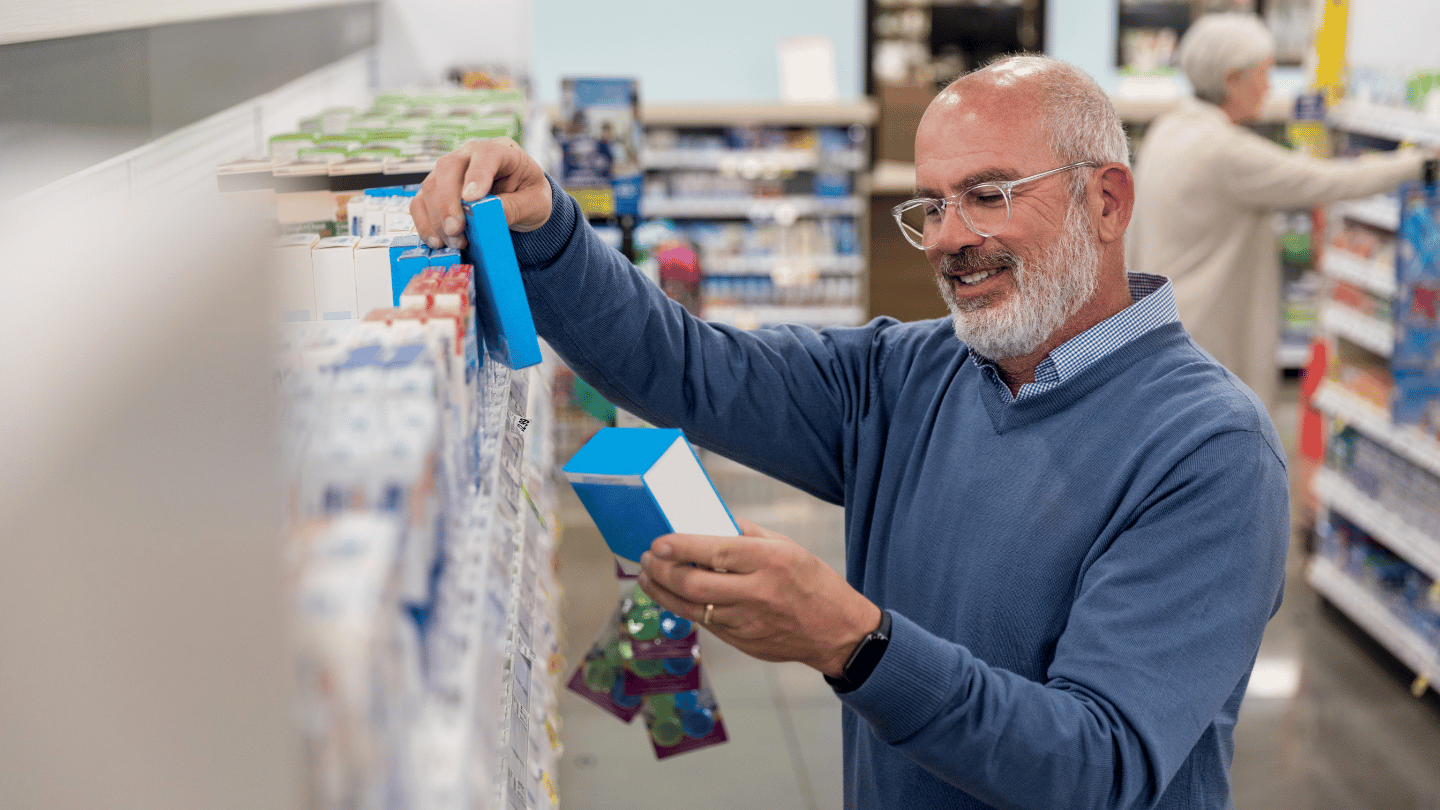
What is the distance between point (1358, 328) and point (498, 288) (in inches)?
168

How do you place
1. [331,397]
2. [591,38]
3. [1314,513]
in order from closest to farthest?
[331,397] → [1314,513] → [591,38]

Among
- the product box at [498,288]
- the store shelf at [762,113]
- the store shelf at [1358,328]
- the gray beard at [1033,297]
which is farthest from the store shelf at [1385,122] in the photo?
the product box at [498,288]

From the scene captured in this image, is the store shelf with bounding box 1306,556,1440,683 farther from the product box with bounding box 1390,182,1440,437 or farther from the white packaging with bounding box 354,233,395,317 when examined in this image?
the white packaging with bounding box 354,233,395,317

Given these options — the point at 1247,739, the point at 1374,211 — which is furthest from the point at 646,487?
the point at 1374,211

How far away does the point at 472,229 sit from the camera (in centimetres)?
137

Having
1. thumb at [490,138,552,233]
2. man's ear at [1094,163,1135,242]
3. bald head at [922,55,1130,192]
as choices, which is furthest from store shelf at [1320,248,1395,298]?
thumb at [490,138,552,233]

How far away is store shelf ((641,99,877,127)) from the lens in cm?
782

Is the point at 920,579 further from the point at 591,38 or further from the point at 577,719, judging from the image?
the point at 591,38

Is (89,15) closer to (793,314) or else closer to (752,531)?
(752,531)

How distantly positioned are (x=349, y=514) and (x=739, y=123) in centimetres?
763

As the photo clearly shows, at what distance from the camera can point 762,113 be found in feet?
25.8

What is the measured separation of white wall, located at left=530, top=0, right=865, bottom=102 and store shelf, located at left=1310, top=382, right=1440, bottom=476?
512cm

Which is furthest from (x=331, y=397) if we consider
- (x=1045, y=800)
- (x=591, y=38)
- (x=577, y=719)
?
(x=591, y=38)

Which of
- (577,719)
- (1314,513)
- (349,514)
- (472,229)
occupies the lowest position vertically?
(577,719)
